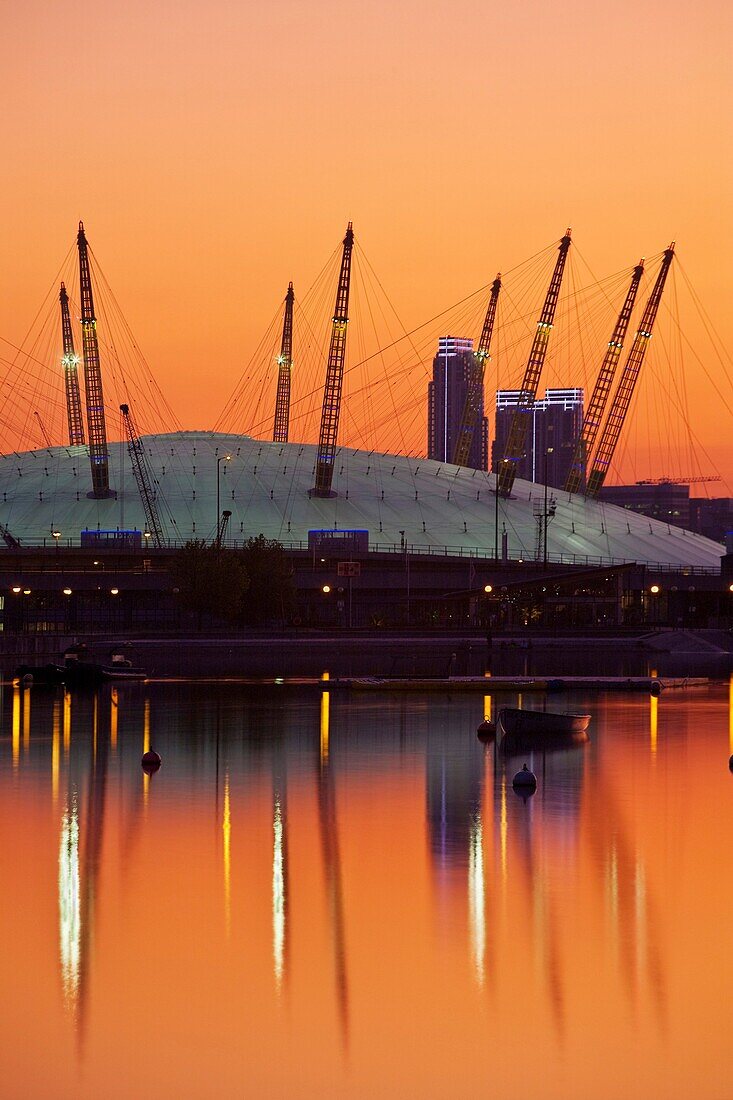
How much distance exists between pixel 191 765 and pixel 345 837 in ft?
58.3

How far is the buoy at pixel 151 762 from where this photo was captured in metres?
60.1

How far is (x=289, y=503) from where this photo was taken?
577 ft

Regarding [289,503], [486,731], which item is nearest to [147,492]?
[289,503]

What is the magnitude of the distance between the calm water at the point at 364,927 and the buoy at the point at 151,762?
484 millimetres

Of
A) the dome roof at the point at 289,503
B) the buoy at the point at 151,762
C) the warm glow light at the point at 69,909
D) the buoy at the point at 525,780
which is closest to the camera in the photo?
the warm glow light at the point at 69,909

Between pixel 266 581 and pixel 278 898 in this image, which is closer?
pixel 278 898

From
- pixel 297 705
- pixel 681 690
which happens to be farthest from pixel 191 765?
pixel 681 690

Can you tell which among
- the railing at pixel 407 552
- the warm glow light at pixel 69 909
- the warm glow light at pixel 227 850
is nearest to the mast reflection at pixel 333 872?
the warm glow light at pixel 227 850

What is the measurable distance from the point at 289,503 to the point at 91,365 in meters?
36.8

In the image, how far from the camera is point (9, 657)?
377 ft

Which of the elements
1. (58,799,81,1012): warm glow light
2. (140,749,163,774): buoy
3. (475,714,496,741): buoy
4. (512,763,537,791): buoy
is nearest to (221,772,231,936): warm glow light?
(58,799,81,1012): warm glow light

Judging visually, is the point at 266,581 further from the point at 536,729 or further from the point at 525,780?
the point at 525,780

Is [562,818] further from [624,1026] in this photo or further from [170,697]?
[170,697]

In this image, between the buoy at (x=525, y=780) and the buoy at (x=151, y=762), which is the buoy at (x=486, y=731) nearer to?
the buoy at (x=525, y=780)
